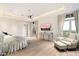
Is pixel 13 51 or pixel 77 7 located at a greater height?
pixel 77 7

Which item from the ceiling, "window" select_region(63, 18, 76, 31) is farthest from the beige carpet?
the ceiling

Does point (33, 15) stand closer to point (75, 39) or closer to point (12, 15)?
point (12, 15)

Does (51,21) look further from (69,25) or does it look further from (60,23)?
(69,25)

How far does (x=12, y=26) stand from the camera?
255cm

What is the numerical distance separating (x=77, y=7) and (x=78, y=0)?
137 millimetres

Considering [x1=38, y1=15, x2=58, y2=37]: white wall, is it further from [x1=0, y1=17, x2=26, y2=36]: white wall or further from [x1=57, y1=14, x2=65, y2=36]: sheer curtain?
[x1=0, y1=17, x2=26, y2=36]: white wall

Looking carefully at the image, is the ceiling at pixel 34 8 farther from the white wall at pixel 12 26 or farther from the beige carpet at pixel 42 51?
the beige carpet at pixel 42 51

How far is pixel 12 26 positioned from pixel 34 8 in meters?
0.57

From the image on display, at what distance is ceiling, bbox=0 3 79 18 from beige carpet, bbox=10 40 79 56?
0.62 m

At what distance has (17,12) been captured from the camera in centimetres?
252

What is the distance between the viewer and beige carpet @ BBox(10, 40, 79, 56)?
8.38 feet

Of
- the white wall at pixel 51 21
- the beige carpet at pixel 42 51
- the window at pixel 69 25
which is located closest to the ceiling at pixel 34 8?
the white wall at pixel 51 21

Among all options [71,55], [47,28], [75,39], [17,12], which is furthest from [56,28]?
[17,12]

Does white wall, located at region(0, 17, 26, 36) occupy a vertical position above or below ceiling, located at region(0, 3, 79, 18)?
below
